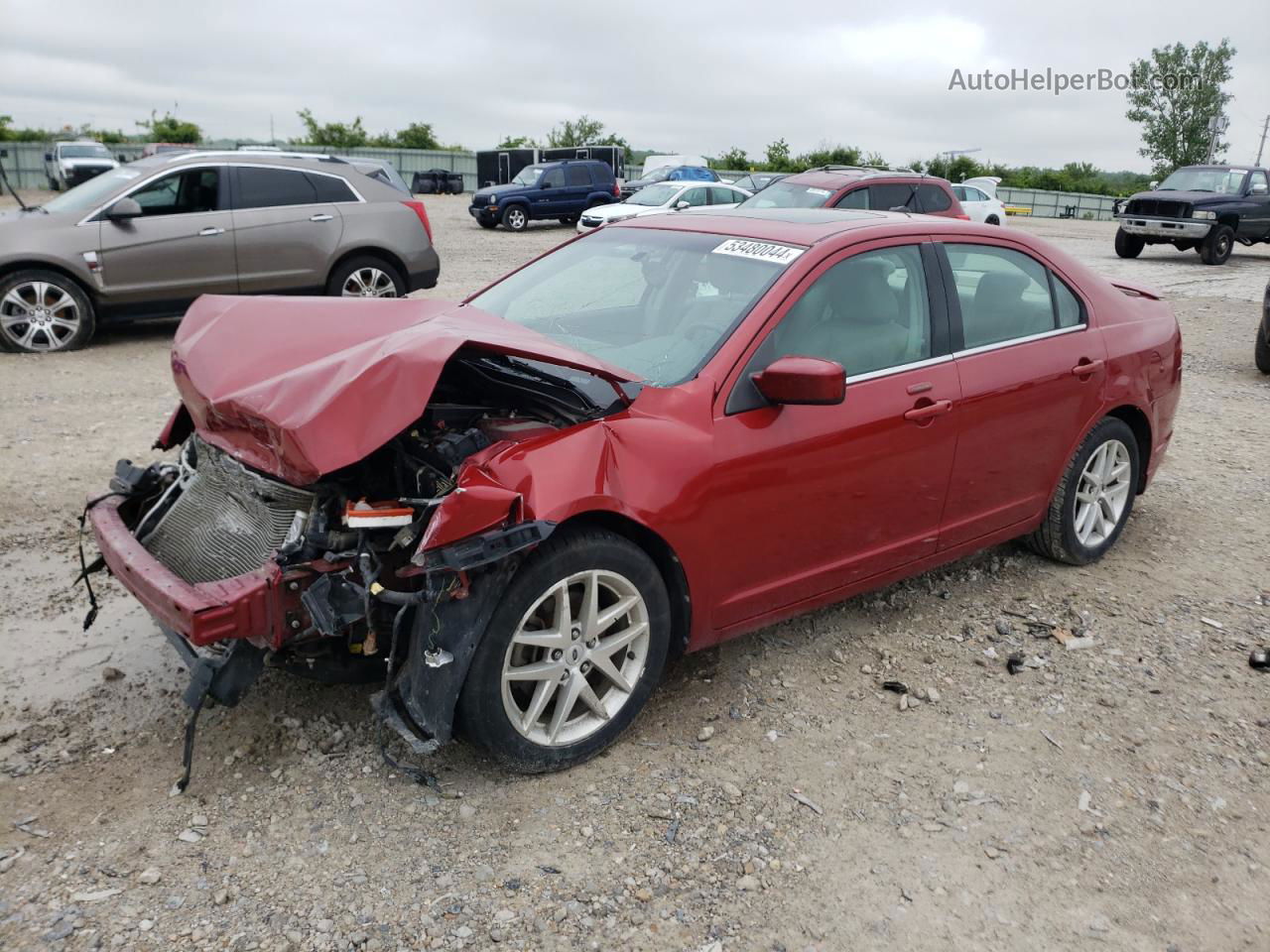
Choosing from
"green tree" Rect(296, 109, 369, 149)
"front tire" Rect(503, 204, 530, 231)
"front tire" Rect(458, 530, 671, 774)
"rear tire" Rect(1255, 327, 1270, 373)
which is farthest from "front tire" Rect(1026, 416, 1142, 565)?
"green tree" Rect(296, 109, 369, 149)

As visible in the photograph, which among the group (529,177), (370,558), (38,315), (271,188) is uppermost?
(529,177)

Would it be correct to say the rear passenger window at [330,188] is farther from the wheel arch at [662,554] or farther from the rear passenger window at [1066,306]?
the wheel arch at [662,554]

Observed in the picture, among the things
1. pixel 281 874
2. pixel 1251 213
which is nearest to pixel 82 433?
pixel 281 874

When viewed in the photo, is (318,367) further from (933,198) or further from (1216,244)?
(1216,244)

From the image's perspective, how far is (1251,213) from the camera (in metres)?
20.4

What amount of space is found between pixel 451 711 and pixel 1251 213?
893 inches

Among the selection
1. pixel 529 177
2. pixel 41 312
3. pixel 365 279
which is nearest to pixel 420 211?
pixel 365 279

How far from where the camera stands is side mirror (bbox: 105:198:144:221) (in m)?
8.90

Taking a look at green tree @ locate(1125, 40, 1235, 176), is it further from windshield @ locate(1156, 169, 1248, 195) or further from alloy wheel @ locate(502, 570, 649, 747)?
alloy wheel @ locate(502, 570, 649, 747)

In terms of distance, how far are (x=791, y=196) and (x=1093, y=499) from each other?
8.66 meters

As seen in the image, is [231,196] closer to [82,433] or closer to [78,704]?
[82,433]

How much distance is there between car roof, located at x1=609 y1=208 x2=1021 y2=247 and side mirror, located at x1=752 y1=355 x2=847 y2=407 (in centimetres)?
72

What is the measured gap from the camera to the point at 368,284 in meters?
→ 10.2

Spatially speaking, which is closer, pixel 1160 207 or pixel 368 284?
pixel 368 284
